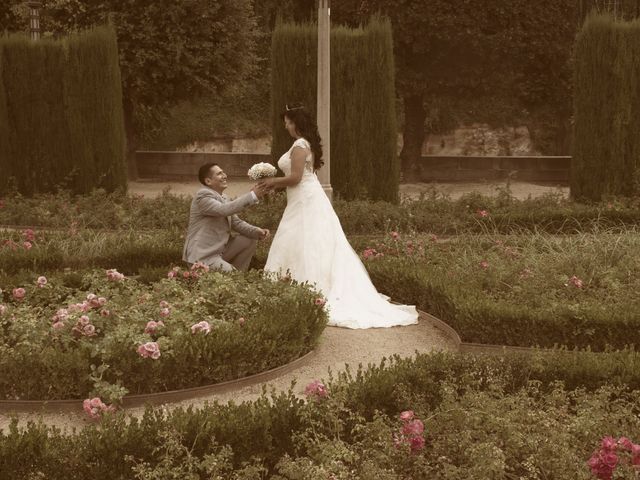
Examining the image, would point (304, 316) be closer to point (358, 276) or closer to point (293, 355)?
point (293, 355)

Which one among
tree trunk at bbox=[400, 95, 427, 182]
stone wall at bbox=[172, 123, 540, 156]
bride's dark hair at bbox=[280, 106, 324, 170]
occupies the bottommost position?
stone wall at bbox=[172, 123, 540, 156]

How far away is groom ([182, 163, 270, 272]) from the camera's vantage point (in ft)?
32.5

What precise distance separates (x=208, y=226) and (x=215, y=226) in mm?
67

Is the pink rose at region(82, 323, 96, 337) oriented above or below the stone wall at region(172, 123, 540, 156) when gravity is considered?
above

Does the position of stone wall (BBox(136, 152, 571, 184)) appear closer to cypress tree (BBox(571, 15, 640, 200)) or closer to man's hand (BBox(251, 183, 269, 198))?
cypress tree (BBox(571, 15, 640, 200))

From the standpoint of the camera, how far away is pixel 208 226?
10.1 m

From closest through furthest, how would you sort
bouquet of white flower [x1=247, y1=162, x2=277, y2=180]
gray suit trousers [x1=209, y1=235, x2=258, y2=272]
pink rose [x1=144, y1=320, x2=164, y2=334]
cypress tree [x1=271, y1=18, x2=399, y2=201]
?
pink rose [x1=144, y1=320, x2=164, y2=334]
bouquet of white flower [x1=247, y1=162, x2=277, y2=180]
gray suit trousers [x1=209, y1=235, x2=258, y2=272]
cypress tree [x1=271, y1=18, x2=399, y2=201]

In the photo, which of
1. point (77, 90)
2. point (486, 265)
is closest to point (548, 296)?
point (486, 265)

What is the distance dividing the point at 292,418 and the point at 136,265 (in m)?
5.53

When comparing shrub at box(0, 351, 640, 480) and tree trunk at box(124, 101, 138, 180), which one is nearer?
shrub at box(0, 351, 640, 480)

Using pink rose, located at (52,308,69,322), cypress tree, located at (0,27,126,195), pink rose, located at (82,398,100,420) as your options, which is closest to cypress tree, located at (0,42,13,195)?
cypress tree, located at (0,27,126,195)

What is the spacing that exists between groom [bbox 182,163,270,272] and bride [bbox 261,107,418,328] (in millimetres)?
300

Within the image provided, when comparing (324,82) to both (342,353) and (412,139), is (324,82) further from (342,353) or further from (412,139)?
(412,139)

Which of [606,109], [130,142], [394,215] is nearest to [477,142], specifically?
[130,142]
